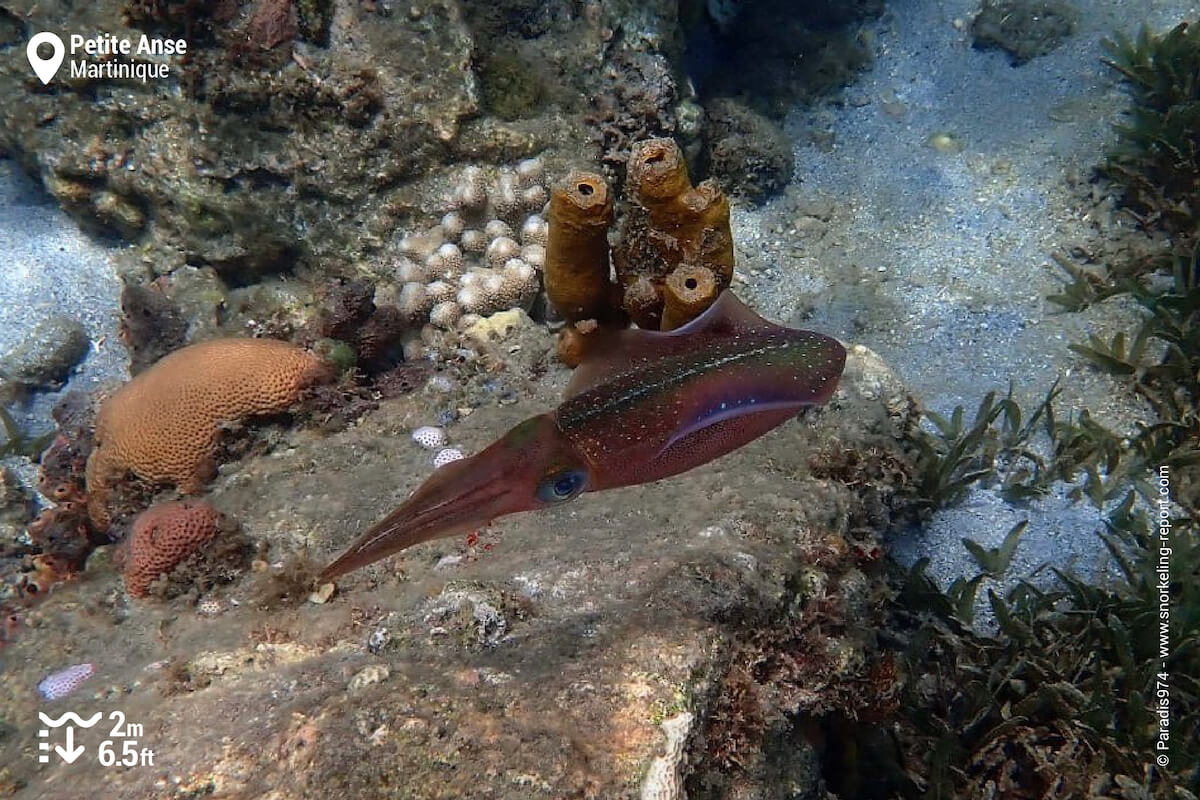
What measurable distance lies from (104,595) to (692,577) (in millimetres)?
3805

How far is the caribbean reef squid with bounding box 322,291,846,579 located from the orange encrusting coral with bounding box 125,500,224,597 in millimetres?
2514

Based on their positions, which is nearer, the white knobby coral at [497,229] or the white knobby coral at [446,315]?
the white knobby coral at [446,315]

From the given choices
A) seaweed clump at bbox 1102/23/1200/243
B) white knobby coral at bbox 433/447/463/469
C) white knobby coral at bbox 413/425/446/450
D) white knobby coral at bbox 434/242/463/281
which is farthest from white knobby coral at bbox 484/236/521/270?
seaweed clump at bbox 1102/23/1200/243

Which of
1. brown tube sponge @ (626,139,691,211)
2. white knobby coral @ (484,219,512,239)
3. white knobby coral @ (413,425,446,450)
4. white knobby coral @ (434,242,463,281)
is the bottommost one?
white knobby coral @ (413,425,446,450)

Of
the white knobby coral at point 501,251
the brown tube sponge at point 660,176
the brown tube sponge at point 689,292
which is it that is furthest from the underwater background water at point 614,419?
the brown tube sponge at point 689,292

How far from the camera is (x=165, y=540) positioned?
4.14 m

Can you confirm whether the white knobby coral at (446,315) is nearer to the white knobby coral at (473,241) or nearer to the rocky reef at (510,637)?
the white knobby coral at (473,241)

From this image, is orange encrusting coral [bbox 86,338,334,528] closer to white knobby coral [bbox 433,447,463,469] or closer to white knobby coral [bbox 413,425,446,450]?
white knobby coral [bbox 413,425,446,450]

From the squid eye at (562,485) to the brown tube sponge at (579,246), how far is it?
208 centimetres

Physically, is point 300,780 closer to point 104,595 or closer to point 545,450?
point 545,450

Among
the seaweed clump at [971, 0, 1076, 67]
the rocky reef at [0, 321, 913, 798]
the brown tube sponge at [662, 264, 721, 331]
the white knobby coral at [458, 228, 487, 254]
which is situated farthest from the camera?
the seaweed clump at [971, 0, 1076, 67]

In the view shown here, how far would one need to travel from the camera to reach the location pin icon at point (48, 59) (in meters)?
6.39

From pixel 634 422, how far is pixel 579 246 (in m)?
2.05

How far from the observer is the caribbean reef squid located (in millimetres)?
2014
